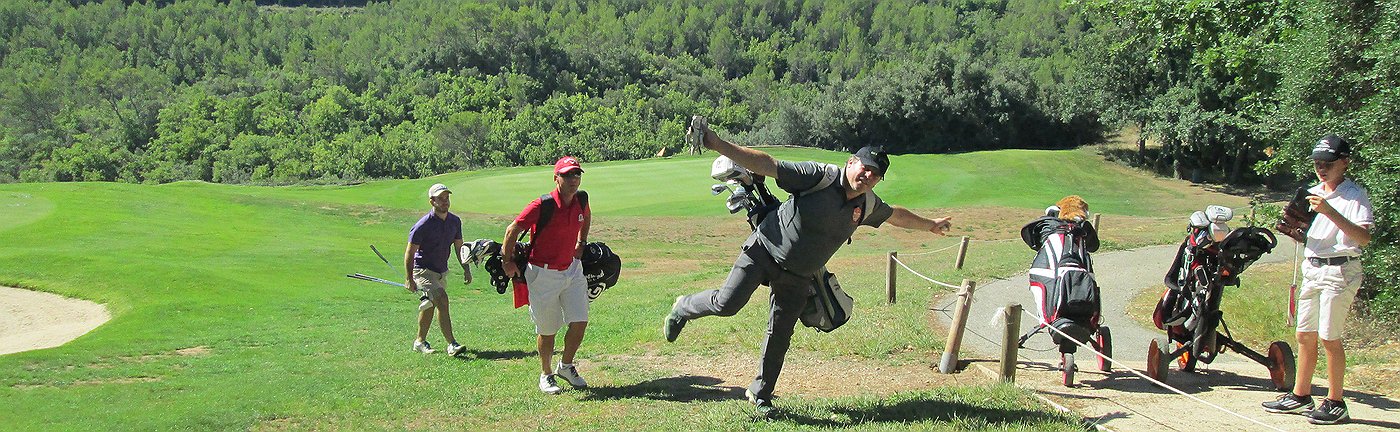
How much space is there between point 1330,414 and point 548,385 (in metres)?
5.89

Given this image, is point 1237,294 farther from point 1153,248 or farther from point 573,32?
point 573,32

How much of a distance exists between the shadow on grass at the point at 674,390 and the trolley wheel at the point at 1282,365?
13.8ft

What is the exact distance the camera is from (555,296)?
27.3ft

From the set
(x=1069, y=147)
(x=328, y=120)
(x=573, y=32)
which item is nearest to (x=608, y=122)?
(x=328, y=120)

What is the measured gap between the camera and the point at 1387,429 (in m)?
6.54

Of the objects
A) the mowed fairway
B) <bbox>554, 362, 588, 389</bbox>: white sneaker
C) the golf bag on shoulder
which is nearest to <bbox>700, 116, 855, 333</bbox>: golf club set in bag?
the golf bag on shoulder

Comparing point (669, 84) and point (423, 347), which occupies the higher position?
point (669, 84)

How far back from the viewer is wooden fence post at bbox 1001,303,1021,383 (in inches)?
296

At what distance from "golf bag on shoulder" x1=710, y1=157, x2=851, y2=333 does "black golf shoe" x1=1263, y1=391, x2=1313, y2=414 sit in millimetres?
3132

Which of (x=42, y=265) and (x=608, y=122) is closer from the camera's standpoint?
(x=42, y=265)

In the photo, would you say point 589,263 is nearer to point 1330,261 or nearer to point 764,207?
point 764,207

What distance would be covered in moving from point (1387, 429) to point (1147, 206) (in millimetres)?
31378

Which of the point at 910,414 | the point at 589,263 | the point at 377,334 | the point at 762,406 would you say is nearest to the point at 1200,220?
the point at 910,414

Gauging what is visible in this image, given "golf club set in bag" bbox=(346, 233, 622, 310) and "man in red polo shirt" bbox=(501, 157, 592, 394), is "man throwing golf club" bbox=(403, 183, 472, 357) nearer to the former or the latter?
"golf club set in bag" bbox=(346, 233, 622, 310)
